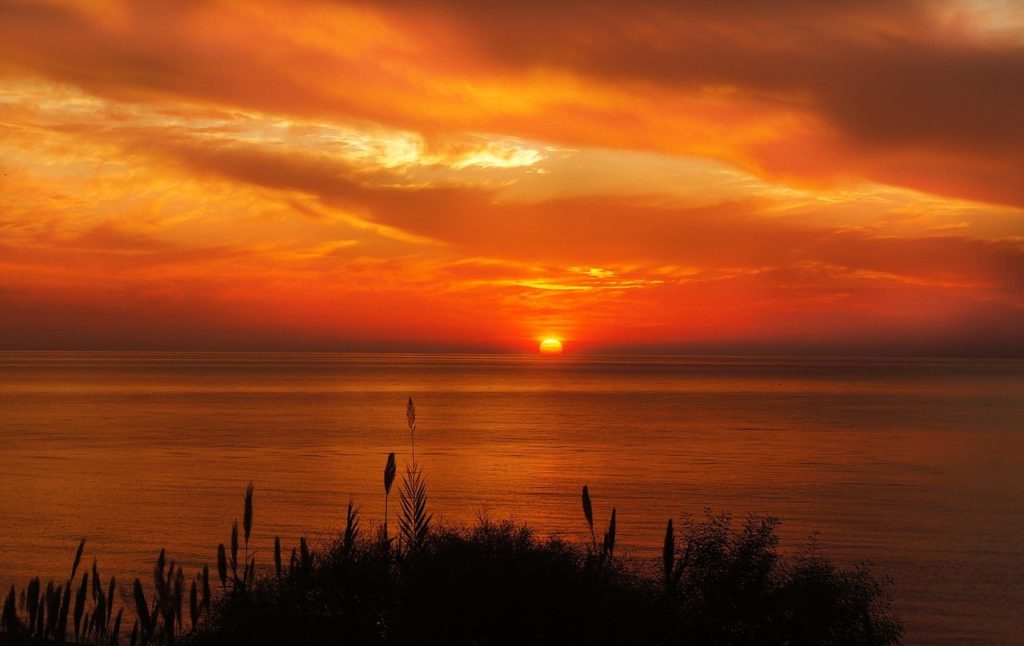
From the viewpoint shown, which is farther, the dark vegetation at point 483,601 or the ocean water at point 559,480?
the ocean water at point 559,480

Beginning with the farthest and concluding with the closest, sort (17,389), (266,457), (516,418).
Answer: (17,389) < (516,418) < (266,457)

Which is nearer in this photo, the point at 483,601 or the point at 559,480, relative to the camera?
the point at 483,601

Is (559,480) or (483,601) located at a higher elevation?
(483,601)

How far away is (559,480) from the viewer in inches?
1847

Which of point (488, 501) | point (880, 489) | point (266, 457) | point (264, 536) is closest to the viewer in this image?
point (264, 536)

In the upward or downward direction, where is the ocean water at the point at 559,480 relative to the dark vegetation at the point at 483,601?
downward

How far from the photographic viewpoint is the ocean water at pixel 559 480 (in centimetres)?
2956

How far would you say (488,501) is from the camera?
40375mm

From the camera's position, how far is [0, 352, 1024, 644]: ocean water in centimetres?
2956

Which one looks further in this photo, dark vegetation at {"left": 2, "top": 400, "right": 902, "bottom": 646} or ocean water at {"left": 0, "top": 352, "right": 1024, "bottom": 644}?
ocean water at {"left": 0, "top": 352, "right": 1024, "bottom": 644}

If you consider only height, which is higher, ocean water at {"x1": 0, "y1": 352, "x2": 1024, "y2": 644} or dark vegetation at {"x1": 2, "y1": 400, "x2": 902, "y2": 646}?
dark vegetation at {"x1": 2, "y1": 400, "x2": 902, "y2": 646}

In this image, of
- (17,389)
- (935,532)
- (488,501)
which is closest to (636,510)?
(488,501)

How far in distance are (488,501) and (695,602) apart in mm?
26622

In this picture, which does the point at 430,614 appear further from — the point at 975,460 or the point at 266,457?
the point at 975,460
